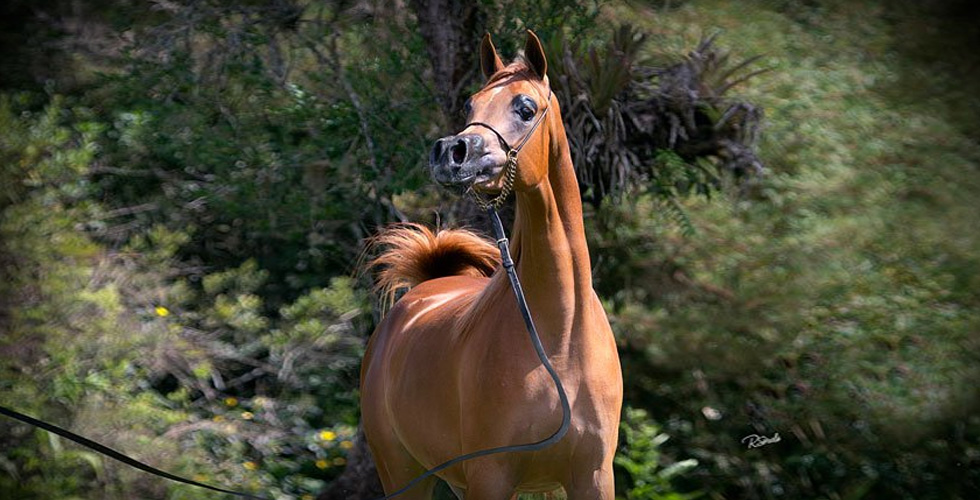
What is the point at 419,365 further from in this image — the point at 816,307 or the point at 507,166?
the point at 816,307

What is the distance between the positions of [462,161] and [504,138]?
0.64 feet

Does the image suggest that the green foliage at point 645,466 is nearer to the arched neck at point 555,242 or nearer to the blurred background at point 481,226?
the blurred background at point 481,226

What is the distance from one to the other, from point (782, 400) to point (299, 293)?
3.71m

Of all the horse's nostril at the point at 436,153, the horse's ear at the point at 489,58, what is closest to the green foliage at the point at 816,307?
the horse's ear at the point at 489,58

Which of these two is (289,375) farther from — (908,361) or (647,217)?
(908,361)

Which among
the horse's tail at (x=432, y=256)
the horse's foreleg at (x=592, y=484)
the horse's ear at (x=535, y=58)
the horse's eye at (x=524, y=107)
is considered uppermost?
the horse's ear at (x=535, y=58)

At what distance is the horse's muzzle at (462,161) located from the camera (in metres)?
2.81

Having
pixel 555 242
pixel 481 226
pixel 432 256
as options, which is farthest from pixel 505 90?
pixel 481 226

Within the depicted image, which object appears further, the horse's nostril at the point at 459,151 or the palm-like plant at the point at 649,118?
the palm-like plant at the point at 649,118

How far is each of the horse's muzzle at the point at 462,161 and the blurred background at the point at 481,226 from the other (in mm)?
3230

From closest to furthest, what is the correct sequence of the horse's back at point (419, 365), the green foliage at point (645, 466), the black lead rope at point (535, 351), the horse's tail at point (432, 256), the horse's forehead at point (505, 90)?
the horse's forehead at point (505, 90) → the black lead rope at point (535, 351) → the horse's back at point (419, 365) → the horse's tail at point (432, 256) → the green foliage at point (645, 466)

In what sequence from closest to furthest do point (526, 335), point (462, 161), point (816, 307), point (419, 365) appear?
point (462, 161)
point (526, 335)
point (419, 365)
point (816, 307)
